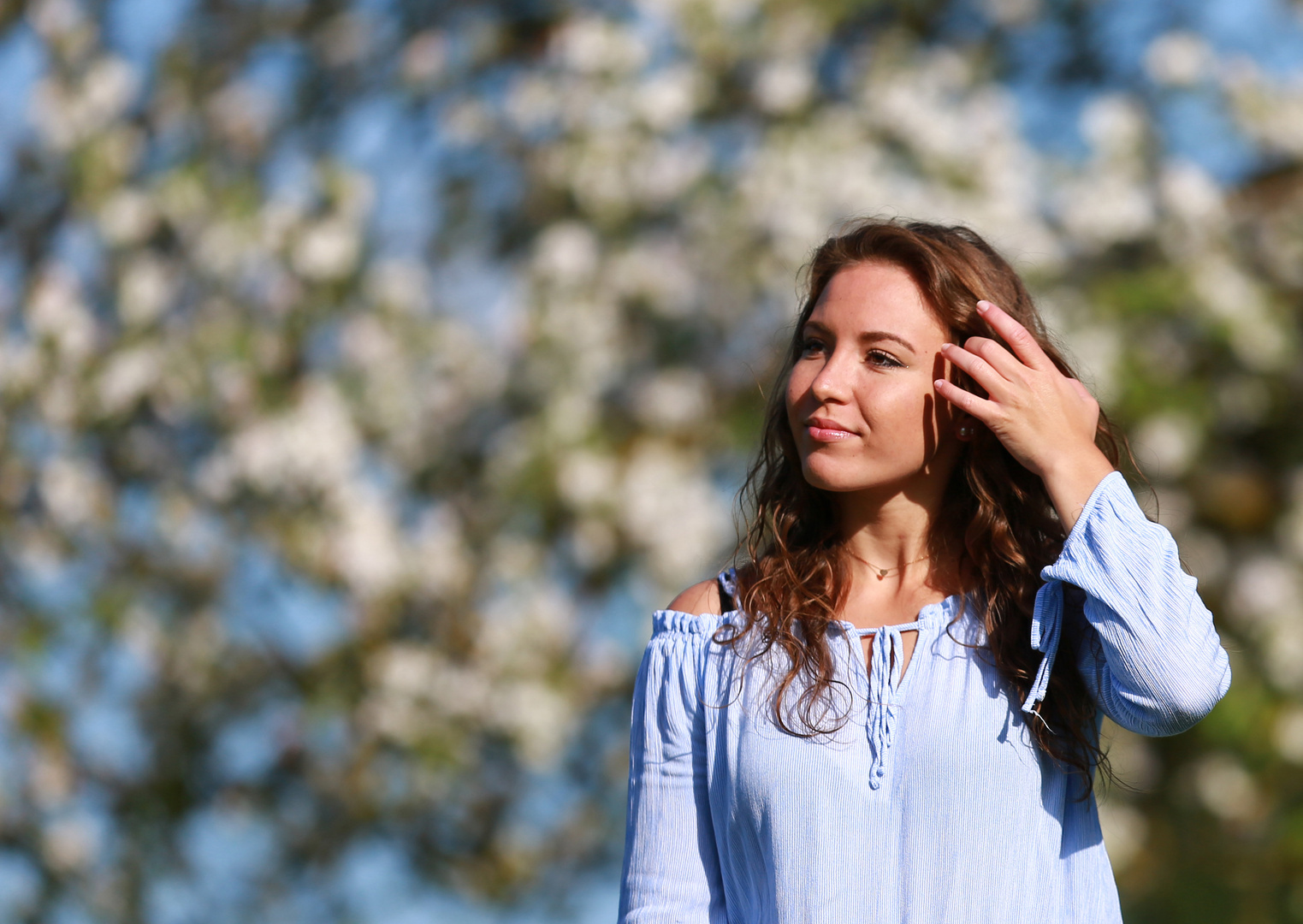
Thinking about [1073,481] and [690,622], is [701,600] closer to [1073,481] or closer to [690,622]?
[690,622]

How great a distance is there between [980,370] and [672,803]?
50cm

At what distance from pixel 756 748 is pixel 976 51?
3214 mm

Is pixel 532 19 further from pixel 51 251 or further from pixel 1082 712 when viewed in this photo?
pixel 1082 712

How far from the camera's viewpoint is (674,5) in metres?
3.90

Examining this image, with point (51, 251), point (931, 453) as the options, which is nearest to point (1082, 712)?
point (931, 453)

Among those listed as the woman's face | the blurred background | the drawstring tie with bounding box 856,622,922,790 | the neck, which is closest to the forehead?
the woman's face

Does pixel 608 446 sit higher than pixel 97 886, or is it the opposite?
pixel 608 446

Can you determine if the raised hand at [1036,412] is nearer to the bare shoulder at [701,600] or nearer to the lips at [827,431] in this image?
the lips at [827,431]

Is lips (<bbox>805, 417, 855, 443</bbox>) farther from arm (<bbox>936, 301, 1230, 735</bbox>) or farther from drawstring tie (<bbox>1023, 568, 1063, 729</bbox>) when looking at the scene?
drawstring tie (<bbox>1023, 568, 1063, 729</bbox>)

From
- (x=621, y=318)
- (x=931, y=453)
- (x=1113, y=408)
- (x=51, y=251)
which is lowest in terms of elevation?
(x=931, y=453)

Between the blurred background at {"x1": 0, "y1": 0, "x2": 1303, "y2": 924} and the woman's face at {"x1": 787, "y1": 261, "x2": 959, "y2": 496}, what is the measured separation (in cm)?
222

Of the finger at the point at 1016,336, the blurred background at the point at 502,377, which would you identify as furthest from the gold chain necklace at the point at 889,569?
the blurred background at the point at 502,377

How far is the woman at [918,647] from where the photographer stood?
4.04 feet

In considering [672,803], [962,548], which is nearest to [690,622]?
[672,803]
